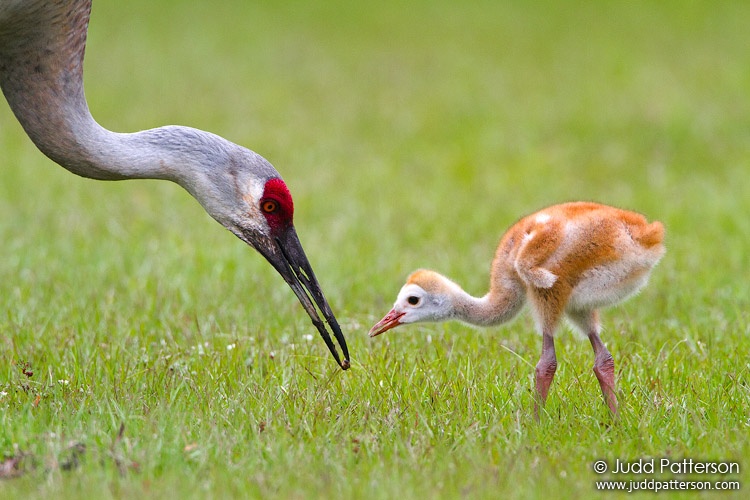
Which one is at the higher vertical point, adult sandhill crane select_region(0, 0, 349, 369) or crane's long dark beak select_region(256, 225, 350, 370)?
adult sandhill crane select_region(0, 0, 349, 369)

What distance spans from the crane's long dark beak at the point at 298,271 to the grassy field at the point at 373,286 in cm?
20

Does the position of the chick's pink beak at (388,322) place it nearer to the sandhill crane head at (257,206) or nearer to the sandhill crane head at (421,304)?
the sandhill crane head at (421,304)

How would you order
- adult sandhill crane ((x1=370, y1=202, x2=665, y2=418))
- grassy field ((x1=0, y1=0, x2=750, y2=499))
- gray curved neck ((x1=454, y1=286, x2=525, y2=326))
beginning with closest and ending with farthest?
grassy field ((x1=0, y1=0, x2=750, y2=499)) → adult sandhill crane ((x1=370, y1=202, x2=665, y2=418)) → gray curved neck ((x1=454, y1=286, x2=525, y2=326))

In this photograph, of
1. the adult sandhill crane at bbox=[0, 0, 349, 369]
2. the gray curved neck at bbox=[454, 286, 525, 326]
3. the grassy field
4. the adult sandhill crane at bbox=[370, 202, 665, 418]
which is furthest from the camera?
the gray curved neck at bbox=[454, 286, 525, 326]

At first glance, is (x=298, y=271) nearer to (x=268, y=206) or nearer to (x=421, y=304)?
(x=268, y=206)

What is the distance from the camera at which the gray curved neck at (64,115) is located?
4176 mm

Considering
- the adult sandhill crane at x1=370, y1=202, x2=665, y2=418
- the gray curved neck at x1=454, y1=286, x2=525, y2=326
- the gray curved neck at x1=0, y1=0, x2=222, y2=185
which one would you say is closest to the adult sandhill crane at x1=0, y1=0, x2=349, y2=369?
the gray curved neck at x1=0, y1=0, x2=222, y2=185

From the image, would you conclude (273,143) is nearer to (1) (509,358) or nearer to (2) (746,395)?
(1) (509,358)

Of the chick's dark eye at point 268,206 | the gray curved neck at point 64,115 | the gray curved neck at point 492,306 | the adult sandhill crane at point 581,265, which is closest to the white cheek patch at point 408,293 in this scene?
the gray curved neck at point 492,306

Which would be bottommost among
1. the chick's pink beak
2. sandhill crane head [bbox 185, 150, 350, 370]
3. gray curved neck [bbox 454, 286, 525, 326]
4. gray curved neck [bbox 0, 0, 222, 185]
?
the chick's pink beak

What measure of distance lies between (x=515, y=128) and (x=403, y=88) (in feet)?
9.86

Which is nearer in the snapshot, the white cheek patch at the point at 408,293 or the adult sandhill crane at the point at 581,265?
the adult sandhill crane at the point at 581,265

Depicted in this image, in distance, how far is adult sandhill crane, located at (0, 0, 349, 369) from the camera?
418 cm

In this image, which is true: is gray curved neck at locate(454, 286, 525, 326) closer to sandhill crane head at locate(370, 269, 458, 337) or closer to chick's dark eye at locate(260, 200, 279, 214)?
sandhill crane head at locate(370, 269, 458, 337)
